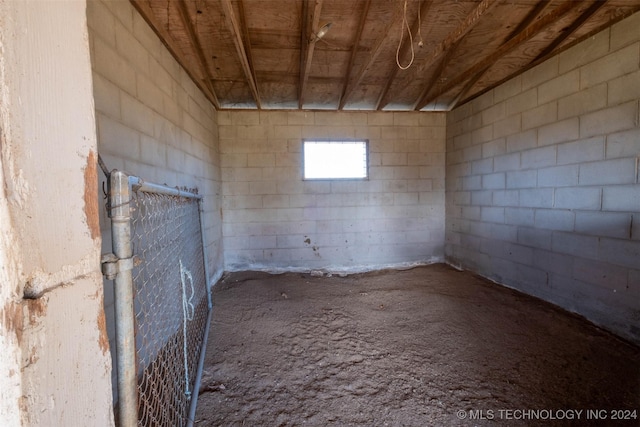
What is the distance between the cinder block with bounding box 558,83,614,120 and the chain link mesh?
3.73 meters

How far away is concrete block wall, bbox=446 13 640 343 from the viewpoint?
7.58 feet

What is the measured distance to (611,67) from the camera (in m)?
2.39

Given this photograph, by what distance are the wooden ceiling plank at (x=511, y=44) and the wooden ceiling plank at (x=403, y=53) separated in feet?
2.06

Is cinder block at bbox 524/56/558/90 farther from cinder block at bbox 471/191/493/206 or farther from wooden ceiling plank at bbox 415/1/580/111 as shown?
cinder block at bbox 471/191/493/206

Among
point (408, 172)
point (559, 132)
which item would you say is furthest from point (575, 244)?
point (408, 172)

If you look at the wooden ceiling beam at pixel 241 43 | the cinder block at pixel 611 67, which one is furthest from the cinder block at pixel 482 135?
the wooden ceiling beam at pixel 241 43

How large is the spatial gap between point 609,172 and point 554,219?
660mm

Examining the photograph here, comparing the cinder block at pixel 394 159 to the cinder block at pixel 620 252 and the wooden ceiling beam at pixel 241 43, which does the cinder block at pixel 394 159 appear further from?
the cinder block at pixel 620 252

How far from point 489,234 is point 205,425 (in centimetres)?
396

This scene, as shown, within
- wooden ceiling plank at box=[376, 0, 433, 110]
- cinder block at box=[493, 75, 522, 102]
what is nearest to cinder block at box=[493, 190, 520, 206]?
cinder block at box=[493, 75, 522, 102]

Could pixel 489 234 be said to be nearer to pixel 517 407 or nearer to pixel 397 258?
pixel 397 258

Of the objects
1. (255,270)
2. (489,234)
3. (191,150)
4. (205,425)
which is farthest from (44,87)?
(489,234)

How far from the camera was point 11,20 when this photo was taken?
1.32ft

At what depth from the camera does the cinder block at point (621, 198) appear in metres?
2.25
